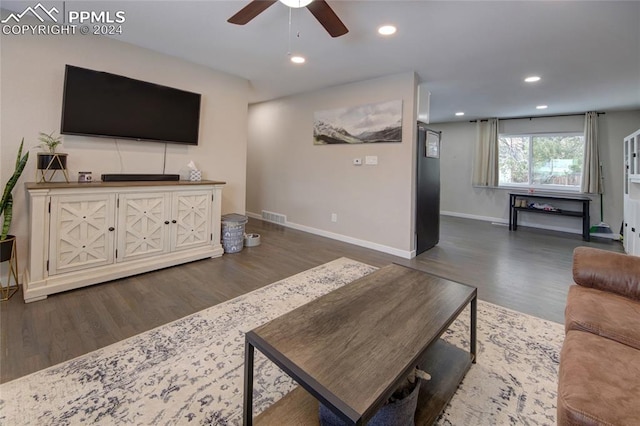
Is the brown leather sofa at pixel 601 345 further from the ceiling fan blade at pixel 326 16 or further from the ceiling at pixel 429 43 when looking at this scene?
the ceiling fan blade at pixel 326 16

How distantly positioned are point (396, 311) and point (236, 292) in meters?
1.70

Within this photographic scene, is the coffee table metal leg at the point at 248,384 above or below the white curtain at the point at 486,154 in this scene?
below

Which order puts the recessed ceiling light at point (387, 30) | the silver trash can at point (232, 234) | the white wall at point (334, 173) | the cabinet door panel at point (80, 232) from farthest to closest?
1. the white wall at point (334, 173)
2. the silver trash can at point (232, 234)
3. the recessed ceiling light at point (387, 30)
4. the cabinet door panel at point (80, 232)

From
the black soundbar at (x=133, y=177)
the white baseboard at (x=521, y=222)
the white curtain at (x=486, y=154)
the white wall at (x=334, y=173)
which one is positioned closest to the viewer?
the black soundbar at (x=133, y=177)

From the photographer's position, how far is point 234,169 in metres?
4.31

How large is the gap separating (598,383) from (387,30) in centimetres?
285

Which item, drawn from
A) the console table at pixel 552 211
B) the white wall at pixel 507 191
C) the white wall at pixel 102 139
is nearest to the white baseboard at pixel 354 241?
the white wall at pixel 102 139

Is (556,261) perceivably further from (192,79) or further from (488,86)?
(192,79)

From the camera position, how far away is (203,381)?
5.18ft

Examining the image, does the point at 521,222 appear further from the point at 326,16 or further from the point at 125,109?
the point at 125,109

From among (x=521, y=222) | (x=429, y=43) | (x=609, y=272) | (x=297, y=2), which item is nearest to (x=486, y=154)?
(x=521, y=222)

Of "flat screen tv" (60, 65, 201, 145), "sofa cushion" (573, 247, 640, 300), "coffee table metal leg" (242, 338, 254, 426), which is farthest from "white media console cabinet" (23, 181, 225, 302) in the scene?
"sofa cushion" (573, 247, 640, 300)

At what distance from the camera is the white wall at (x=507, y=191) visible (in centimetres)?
543

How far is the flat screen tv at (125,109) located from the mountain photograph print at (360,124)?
197cm
